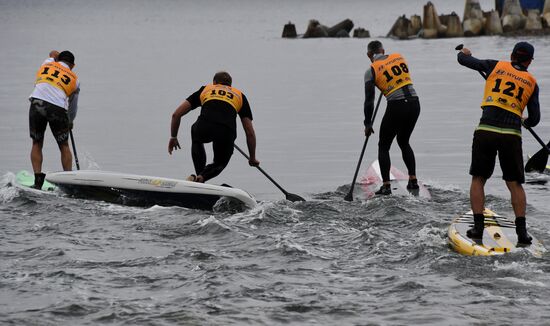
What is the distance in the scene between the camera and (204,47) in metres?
71.2

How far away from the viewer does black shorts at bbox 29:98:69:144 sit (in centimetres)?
1340

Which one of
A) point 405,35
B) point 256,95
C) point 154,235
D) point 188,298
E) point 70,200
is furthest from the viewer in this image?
point 405,35

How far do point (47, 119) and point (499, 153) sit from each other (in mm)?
6796

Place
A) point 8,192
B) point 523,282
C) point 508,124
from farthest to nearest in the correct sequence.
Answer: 1. point 8,192
2. point 508,124
3. point 523,282

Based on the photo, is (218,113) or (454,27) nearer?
(218,113)

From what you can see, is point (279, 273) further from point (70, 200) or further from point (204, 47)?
point (204, 47)

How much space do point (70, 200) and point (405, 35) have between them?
6054 centimetres

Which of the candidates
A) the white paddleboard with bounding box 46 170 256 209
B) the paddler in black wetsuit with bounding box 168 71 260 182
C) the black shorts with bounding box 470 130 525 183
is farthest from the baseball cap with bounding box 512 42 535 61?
the paddler in black wetsuit with bounding box 168 71 260 182

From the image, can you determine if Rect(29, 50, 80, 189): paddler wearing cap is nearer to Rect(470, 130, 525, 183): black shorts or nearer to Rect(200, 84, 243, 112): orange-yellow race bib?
Rect(200, 84, 243, 112): orange-yellow race bib

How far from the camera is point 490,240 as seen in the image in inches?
379

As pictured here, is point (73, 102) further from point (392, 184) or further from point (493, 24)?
point (493, 24)

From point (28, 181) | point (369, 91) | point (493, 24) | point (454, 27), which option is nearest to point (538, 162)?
point (369, 91)

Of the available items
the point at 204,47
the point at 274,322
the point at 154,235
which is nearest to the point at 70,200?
the point at 154,235

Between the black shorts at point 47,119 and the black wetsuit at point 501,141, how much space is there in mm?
6414
